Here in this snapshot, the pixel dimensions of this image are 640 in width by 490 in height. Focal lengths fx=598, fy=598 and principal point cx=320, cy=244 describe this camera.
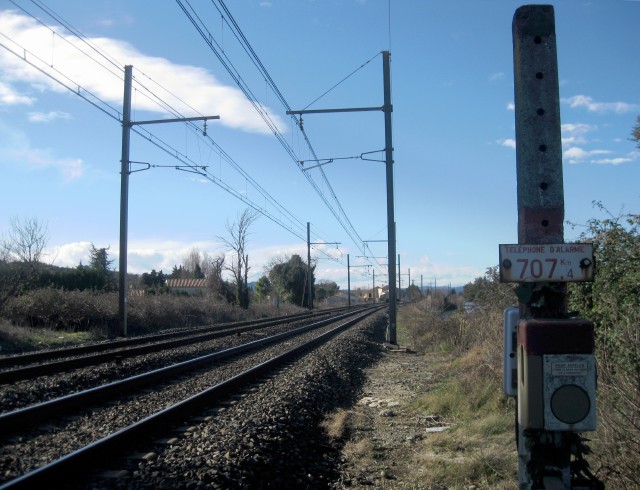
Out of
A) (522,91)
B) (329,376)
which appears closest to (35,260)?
(329,376)

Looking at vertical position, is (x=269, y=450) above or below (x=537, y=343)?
below

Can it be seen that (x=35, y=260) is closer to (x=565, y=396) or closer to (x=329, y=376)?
(x=329, y=376)

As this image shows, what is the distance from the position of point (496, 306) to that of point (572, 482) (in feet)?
34.3

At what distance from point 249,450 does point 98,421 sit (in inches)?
119

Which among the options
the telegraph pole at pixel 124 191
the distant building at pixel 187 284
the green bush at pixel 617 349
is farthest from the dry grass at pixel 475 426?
the distant building at pixel 187 284

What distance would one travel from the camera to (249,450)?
662cm

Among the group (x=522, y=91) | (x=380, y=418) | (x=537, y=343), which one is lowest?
(x=380, y=418)

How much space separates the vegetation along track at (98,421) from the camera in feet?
19.9

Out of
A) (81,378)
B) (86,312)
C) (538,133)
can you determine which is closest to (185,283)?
(86,312)

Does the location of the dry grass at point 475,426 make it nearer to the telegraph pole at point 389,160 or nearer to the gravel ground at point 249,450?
the gravel ground at point 249,450

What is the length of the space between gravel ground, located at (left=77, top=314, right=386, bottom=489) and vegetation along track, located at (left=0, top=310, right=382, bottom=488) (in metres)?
0.30

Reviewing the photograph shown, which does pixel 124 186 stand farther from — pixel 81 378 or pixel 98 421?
pixel 98 421

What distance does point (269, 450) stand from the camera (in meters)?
6.83

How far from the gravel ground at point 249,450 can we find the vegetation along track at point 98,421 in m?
0.30
